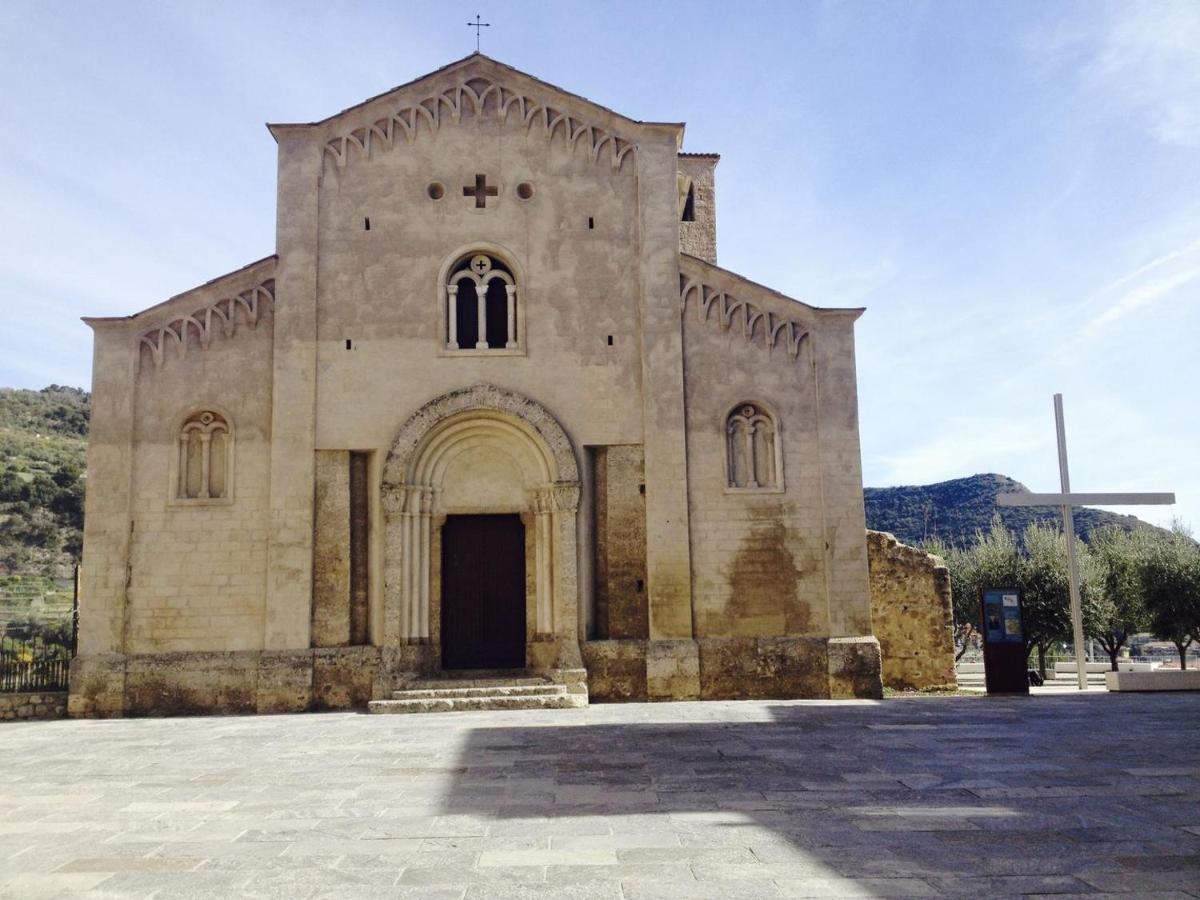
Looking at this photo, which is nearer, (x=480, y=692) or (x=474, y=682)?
(x=480, y=692)

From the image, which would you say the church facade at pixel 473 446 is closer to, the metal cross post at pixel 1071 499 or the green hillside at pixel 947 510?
the metal cross post at pixel 1071 499

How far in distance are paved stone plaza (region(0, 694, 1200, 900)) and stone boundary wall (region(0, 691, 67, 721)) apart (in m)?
3.49

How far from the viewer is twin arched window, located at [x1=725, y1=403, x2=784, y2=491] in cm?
1647

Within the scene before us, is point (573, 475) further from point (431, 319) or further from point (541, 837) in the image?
point (541, 837)

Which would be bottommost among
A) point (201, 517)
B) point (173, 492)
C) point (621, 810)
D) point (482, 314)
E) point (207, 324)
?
point (621, 810)

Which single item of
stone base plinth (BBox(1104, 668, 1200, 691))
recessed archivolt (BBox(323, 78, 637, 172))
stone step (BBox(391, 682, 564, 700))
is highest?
recessed archivolt (BBox(323, 78, 637, 172))

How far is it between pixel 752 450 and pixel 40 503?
39053mm

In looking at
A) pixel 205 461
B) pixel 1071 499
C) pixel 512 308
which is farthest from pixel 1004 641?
pixel 205 461

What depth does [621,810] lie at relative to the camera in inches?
278

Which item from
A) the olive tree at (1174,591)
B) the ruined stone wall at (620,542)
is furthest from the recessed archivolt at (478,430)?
the olive tree at (1174,591)

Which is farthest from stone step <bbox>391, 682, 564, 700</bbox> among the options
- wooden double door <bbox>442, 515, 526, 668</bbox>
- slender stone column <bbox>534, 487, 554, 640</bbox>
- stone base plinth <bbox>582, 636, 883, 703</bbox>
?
wooden double door <bbox>442, 515, 526, 668</bbox>

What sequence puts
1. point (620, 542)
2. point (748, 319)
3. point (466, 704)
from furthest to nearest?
point (748, 319) < point (620, 542) < point (466, 704)

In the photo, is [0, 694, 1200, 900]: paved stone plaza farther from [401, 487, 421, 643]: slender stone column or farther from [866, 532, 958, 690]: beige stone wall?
[866, 532, 958, 690]: beige stone wall

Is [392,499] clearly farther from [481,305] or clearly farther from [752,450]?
[752,450]
